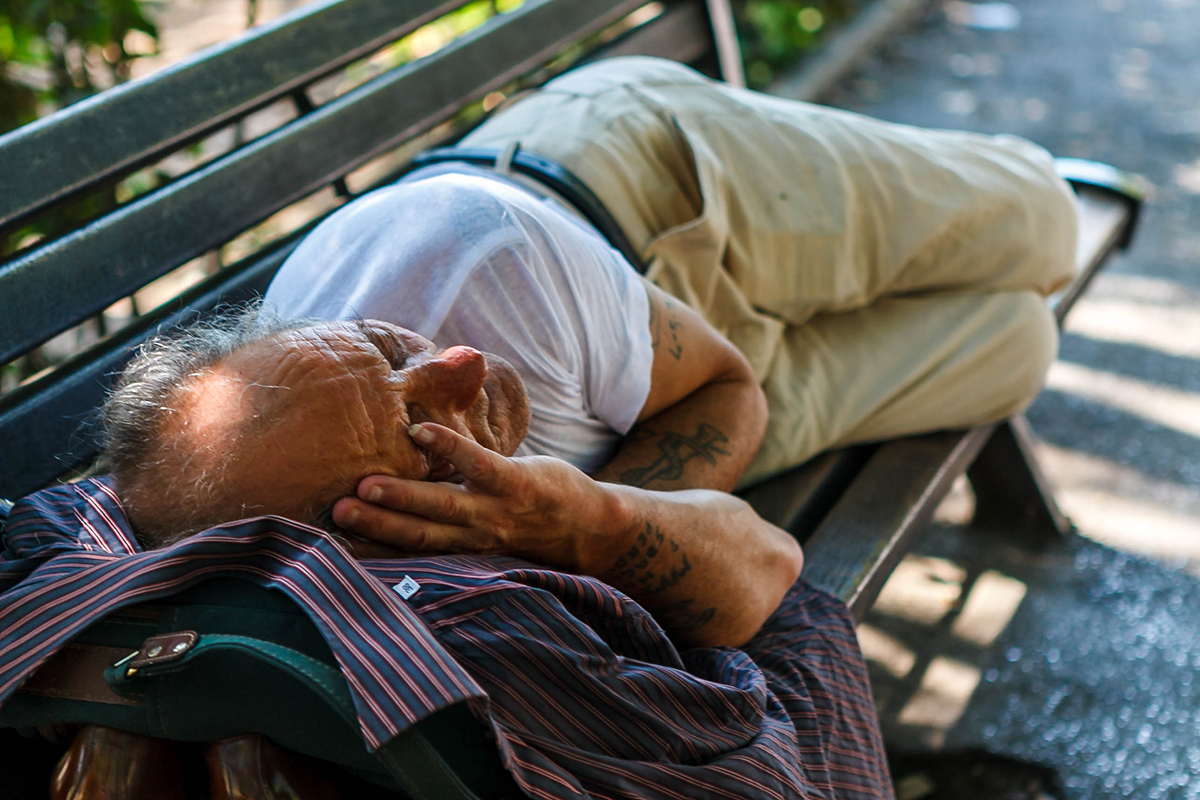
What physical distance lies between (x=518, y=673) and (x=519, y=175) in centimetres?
120

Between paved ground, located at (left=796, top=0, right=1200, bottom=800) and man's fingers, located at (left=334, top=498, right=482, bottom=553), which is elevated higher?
man's fingers, located at (left=334, top=498, right=482, bottom=553)

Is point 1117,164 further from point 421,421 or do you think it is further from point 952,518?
point 421,421

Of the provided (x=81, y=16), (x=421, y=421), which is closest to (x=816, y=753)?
(x=421, y=421)

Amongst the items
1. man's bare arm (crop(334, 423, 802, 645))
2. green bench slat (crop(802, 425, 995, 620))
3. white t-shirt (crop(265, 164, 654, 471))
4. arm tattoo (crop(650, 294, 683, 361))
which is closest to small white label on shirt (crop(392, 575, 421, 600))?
man's bare arm (crop(334, 423, 802, 645))

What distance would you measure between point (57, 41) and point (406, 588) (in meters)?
2.66

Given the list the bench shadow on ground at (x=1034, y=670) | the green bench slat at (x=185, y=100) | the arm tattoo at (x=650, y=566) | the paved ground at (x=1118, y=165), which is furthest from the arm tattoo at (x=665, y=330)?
the paved ground at (x=1118, y=165)

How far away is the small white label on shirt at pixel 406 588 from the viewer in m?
1.11

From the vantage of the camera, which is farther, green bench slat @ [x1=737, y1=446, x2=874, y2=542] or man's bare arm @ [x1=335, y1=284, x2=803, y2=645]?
green bench slat @ [x1=737, y1=446, x2=874, y2=542]

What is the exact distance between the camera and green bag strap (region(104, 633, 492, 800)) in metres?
0.99

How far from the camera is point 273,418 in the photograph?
121 centimetres

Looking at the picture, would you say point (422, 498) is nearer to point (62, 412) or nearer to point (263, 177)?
point (62, 412)

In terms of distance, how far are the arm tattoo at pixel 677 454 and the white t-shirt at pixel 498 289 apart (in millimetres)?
91

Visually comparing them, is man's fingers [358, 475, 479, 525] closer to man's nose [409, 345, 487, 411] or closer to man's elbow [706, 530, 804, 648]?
man's nose [409, 345, 487, 411]

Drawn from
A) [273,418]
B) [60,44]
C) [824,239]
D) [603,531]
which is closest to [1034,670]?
[824,239]
